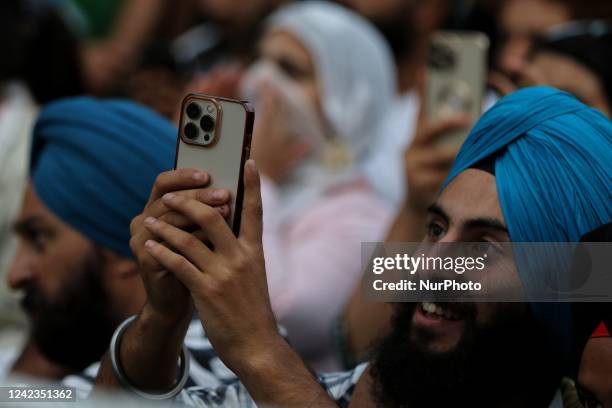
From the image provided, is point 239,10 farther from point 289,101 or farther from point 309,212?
point 309,212

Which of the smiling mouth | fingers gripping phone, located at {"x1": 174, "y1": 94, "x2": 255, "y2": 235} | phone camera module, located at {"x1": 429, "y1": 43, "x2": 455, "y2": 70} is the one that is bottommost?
the smiling mouth

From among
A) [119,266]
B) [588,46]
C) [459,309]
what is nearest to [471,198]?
[459,309]

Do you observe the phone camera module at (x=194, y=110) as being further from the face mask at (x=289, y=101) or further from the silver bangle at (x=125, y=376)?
the face mask at (x=289, y=101)

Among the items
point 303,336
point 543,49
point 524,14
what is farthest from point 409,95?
point 303,336

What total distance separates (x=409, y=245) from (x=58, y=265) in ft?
3.75

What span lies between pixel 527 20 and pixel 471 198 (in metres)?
2.63

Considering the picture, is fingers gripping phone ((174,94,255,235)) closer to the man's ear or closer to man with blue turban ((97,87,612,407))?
man with blue turban ((97,87,612,407))

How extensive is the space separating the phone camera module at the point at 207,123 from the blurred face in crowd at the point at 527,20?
2.63m

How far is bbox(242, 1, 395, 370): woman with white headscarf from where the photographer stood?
12.0 ft

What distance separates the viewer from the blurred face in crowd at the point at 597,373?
6.11 feet

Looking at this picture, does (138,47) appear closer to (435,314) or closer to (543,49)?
(543,49)

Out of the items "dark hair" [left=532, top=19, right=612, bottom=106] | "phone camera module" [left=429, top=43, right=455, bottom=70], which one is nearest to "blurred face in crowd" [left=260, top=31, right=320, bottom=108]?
"dark hair" [left=532, top=19, right=612, bottom=106]

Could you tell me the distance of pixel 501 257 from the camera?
2035mm

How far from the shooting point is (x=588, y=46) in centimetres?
369
